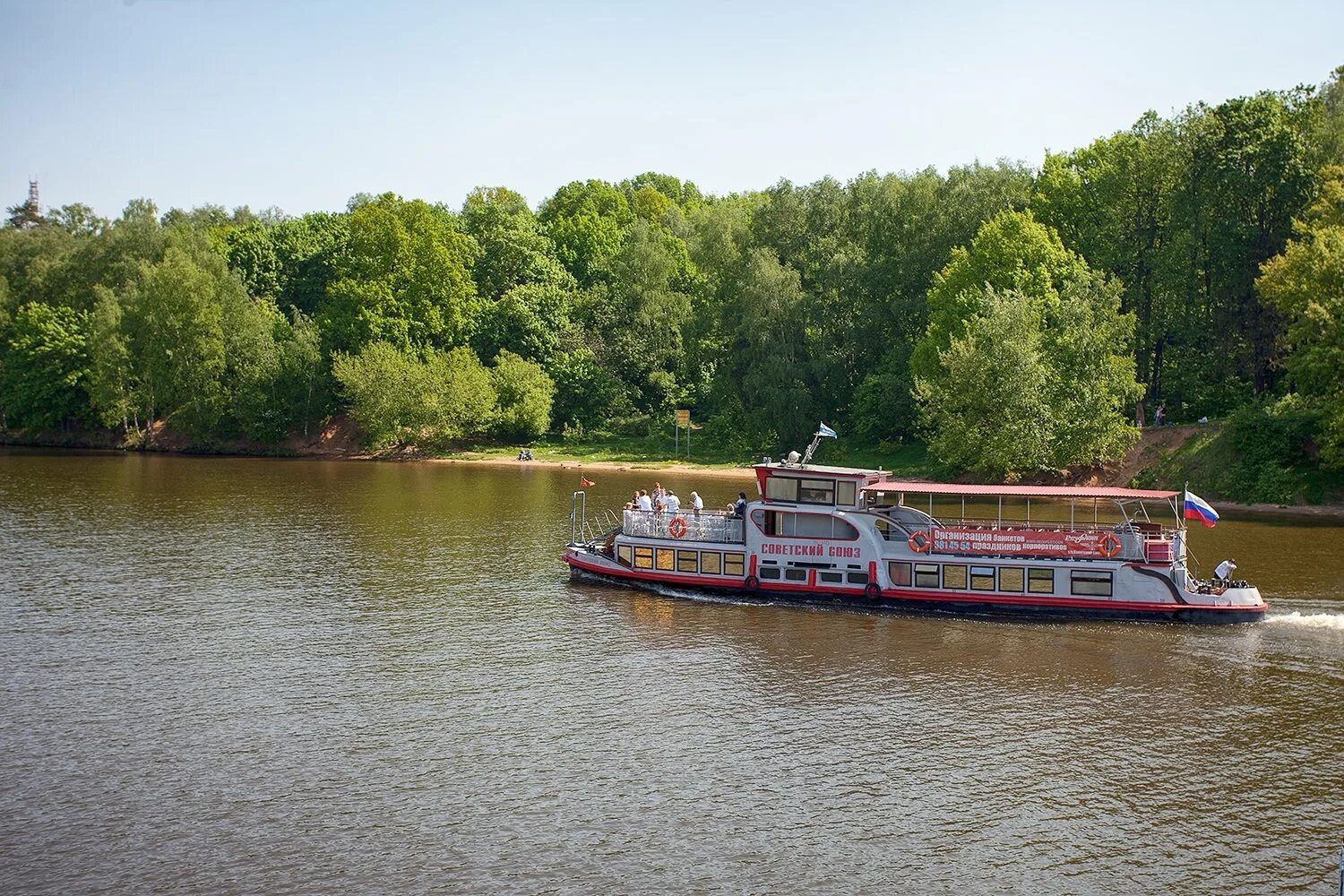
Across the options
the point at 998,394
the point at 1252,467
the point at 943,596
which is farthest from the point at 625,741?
the point at 1252,467

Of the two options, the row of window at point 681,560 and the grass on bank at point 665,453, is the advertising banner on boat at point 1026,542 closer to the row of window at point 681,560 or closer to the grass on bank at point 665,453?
the row of window at point 681,560

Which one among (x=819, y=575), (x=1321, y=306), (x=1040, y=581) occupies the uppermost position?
(x=1321, y=306)

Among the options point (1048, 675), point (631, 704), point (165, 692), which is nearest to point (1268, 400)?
point (1048, 675)

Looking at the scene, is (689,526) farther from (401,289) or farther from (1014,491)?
(401,289)

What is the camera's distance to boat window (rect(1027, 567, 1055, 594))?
160 ft

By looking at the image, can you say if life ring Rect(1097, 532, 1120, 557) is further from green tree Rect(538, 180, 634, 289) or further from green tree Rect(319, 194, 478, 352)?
green tree Rect(538, 180, 634, 289)

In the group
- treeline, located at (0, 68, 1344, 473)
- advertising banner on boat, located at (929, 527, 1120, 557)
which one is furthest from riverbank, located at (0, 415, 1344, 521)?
advertising banner on boat, located at (929, 527, 1120, 557)

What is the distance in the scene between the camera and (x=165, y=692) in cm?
3819

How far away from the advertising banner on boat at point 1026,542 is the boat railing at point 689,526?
877 cm

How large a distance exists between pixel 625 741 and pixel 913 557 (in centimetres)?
1981

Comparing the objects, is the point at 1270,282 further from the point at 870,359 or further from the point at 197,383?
the point at 197,383

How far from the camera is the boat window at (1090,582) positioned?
4834cm

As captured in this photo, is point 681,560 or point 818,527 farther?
point 681,560

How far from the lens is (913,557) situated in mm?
49750
